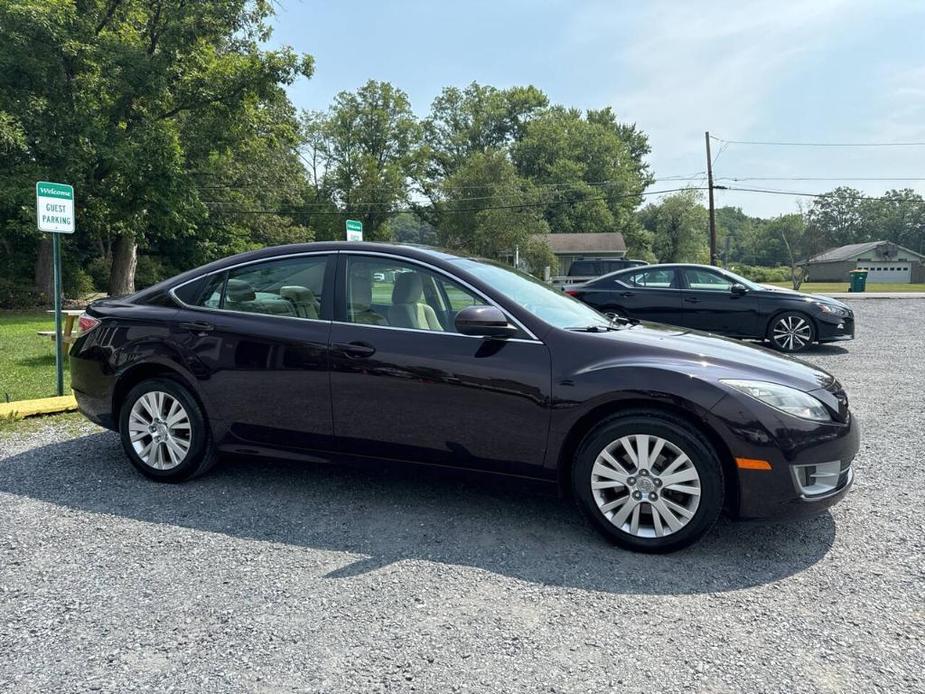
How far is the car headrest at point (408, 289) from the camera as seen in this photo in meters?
3.77

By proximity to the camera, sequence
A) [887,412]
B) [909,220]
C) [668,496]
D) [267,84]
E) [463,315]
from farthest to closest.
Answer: [909,220] → [267,84] → [887,412] → [463,315] → [668,496]

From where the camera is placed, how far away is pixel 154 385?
416cm

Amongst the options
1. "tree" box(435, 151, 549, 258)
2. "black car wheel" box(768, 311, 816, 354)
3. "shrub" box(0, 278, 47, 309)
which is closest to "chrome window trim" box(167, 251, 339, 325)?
"black car wheel" box(768, 311, 816, 354)

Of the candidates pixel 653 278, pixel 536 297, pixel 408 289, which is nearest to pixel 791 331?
pixel 653 278

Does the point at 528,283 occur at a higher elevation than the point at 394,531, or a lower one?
higher

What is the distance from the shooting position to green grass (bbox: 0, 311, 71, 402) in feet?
22.3

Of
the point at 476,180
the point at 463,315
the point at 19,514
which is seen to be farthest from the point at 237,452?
the point at 476,180

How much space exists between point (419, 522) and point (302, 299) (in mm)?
1568

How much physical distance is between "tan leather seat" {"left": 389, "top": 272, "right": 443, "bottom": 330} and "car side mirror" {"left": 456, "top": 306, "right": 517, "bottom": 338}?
272 mm

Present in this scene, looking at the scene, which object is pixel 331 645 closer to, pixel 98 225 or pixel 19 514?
pixel 19 514

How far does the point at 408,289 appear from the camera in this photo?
3803 mm

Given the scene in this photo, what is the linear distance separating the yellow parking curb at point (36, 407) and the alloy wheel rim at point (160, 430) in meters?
2.28

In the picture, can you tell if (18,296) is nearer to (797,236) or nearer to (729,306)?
(729,306)

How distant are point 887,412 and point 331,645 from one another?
5929 millimetres
